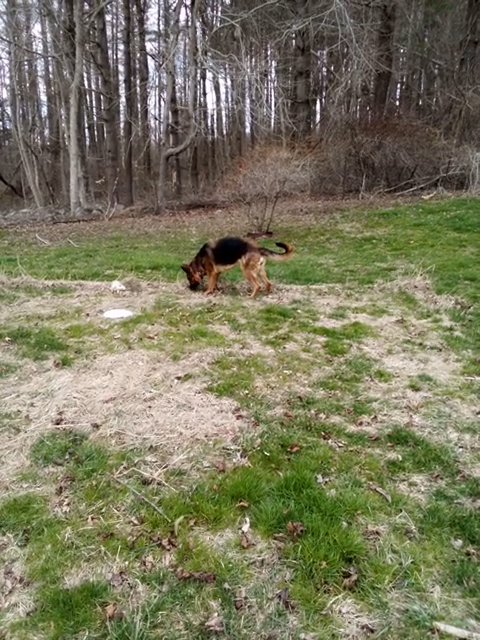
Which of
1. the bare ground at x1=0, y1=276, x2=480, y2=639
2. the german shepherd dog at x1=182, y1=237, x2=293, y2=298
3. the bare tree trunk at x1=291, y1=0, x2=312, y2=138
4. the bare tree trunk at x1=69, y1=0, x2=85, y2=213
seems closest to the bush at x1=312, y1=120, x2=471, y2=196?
the bare tree trunk at x1=291, y1=0, x2=312, y2=138

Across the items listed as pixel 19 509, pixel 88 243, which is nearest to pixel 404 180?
pixel 88 243

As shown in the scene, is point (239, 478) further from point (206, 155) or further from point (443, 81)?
point (206, 155)

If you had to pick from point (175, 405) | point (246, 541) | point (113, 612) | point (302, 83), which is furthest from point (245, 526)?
point (302, 83)

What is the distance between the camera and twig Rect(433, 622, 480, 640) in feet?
6.42

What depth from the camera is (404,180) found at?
1393 cm

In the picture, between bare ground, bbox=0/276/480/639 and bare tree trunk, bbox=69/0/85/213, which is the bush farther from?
bare ground, bbox=0/276/480/639

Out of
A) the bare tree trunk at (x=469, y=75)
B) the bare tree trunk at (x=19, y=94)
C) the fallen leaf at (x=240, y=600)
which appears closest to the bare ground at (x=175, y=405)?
the fallen leaf at (x=240, y=600)

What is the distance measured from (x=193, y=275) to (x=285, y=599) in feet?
15.0

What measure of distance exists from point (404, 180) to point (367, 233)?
15.8 feet

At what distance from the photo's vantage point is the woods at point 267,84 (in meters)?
12.6

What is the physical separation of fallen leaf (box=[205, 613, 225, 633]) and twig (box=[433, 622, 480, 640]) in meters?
0.89

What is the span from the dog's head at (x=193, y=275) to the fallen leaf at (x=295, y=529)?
13.5 feet

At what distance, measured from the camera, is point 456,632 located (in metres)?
1.98

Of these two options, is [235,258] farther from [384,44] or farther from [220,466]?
[384,44]
